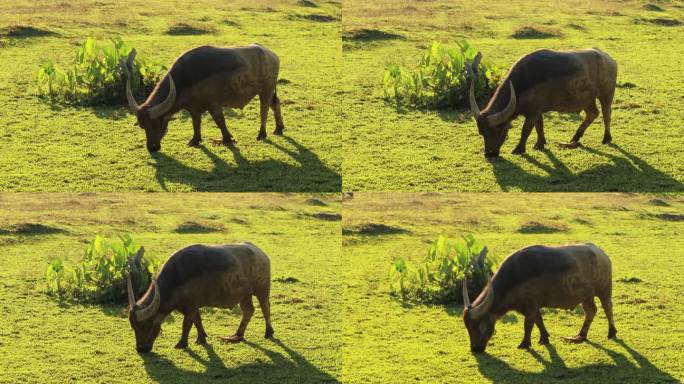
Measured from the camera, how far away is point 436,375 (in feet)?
49.5

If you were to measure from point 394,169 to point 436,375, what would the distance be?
5.28m

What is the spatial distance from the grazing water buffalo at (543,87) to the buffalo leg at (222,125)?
3685 mm

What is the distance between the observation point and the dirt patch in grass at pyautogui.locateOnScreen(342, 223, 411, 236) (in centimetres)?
2200

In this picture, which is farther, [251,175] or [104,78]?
[104,78]

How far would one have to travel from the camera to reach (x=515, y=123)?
21062 mm

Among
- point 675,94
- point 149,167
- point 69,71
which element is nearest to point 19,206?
point 69,71

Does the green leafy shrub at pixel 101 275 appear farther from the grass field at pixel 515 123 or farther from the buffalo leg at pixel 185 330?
the grass field at pixel 515 123

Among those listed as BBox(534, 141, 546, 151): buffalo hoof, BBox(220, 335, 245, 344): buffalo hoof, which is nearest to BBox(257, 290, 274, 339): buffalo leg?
BBox(220, 335, 245, 344): buffalo hoof

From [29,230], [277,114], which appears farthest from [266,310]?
[29,230]

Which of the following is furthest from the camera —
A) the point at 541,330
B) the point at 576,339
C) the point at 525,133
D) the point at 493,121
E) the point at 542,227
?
the point at 542,227

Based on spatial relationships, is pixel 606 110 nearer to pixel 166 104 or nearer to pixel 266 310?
pixel 266 310

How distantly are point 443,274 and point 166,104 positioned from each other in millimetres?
4643

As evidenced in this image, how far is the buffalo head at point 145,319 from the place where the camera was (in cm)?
1529

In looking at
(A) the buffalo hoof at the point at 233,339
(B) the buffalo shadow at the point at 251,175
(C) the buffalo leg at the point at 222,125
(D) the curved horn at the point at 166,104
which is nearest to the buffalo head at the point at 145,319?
(A) the buffalo hoof at the point at 233,339
